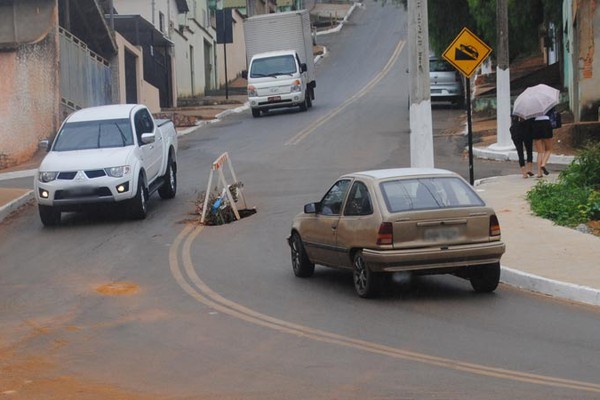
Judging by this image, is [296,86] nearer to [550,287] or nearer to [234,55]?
[550,287]

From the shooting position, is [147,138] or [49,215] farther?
[147,138]

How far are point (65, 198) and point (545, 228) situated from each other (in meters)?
8.20

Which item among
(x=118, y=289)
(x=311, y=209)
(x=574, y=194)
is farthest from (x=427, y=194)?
(x=574, y=194)

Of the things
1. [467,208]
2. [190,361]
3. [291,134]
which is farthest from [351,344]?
[291,134]

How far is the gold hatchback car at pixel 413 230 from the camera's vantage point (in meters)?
12.1

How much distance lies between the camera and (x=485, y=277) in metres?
12.6

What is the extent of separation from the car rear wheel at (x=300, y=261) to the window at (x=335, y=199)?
0.74 meters

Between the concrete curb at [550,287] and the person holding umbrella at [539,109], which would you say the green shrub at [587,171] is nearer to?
the person holding umbrella at [539,109]

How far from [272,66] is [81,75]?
906 centimetres

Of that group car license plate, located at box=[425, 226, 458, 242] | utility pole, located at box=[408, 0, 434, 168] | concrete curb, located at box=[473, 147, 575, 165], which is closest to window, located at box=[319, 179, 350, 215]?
car license plate, located at box=[425, 226, 458, 242]

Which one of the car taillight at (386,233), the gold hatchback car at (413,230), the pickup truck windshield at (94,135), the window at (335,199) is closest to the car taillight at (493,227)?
the gold hatchback car at (413,230)

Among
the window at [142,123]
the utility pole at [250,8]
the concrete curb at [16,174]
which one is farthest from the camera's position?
the utility pole at [250,8]

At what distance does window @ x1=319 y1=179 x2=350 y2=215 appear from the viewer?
1343cm

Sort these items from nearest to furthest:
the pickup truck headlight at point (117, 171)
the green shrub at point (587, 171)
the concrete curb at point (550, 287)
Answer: the concrete curb at point (550, 287)
the green shrub at point (587, 171)
the pickup truck headlight at point (117, 171)
